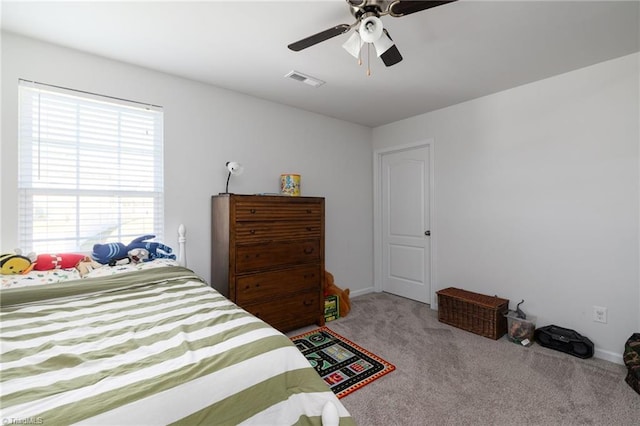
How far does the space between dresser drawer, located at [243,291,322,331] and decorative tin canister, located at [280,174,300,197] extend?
106cm

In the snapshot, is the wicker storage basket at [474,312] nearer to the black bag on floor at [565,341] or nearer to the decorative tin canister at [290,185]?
the black bag on floor at [565,341]

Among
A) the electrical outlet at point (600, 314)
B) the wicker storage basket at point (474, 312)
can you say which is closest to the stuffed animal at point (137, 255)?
the wicker storage basket at point (474, 312)

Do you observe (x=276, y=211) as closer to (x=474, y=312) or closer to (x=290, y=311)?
(x=290, y=311)

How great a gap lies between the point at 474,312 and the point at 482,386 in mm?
939

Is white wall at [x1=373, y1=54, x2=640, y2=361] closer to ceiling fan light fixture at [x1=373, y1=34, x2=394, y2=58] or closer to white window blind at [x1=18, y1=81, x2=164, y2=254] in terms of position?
ceiling fan light fixture at [x1=373, y1=34, x2=394, y2=58]

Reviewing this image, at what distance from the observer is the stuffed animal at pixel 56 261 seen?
188 cm

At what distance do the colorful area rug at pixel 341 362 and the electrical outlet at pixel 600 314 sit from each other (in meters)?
1.77

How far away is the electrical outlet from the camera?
2333 mm

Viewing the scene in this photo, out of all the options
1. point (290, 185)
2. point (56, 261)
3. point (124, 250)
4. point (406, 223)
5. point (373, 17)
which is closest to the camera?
point (373, 17)

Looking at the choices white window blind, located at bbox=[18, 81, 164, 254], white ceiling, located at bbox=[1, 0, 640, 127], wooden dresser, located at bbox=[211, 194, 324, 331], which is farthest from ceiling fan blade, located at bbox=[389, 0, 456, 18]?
white window blind, located at bbox=[18, 81, 164, 254]

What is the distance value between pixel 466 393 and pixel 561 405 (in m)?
0.54

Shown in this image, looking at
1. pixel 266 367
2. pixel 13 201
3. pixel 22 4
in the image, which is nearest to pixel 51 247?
pixel 13 201

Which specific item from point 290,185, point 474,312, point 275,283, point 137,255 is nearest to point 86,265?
point 137,255

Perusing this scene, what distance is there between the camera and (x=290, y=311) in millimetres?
2779
